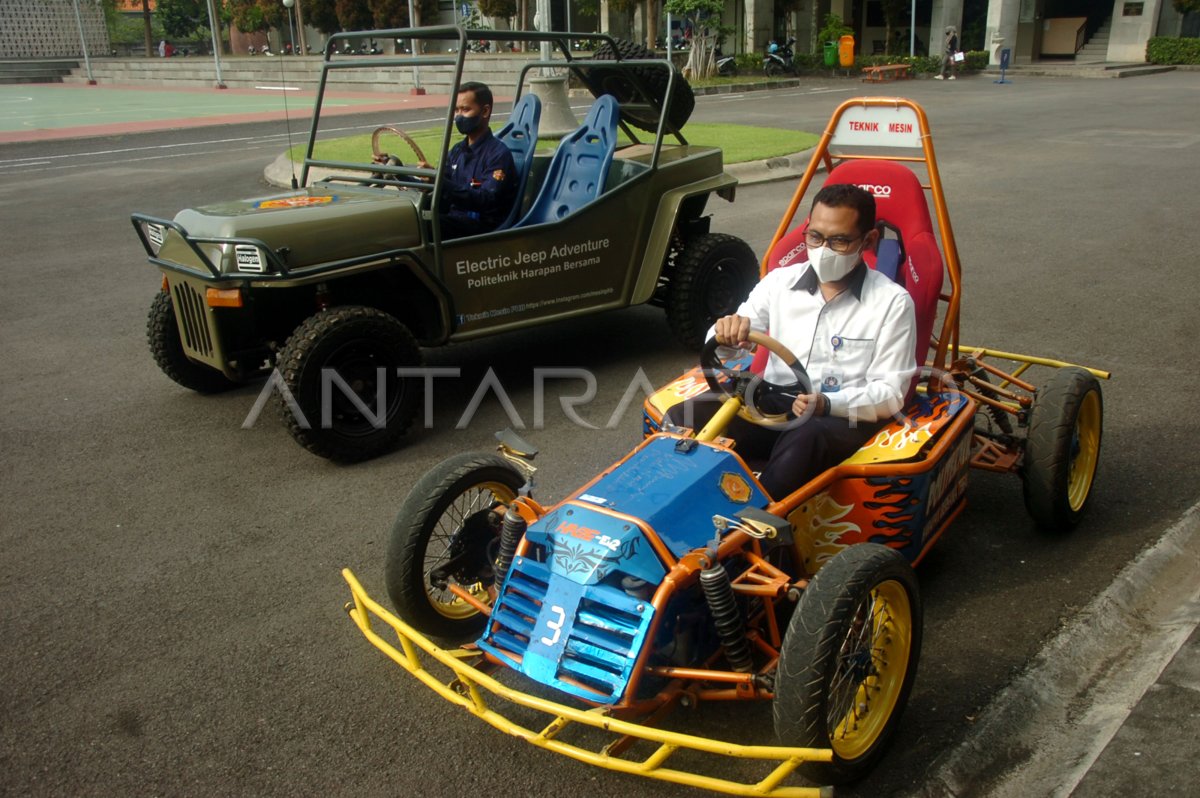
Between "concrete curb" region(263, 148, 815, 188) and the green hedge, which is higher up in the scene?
the green hedge

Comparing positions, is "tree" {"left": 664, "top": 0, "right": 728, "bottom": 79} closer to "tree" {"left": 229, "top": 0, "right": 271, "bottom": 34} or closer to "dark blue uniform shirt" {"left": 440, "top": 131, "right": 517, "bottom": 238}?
"dark blue uniform shirt" {"left": 440, "top": 131, "right": 517, "bottom": 238}

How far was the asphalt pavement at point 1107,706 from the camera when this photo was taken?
294 cm

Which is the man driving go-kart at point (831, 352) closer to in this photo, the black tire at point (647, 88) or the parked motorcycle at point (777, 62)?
the black tire at point (647, 88)

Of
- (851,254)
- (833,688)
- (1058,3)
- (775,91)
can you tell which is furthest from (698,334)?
(1058,3)

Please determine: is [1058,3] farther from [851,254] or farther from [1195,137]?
[851,254]

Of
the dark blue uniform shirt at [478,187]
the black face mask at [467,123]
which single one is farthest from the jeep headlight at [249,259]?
the black face mask at [467,123]

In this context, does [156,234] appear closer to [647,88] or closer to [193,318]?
[193,318]

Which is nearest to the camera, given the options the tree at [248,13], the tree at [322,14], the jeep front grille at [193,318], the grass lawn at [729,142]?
the jeep front grille at [193,318]

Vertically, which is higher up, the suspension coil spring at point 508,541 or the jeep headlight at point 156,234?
the jeep headlight at point 156,234

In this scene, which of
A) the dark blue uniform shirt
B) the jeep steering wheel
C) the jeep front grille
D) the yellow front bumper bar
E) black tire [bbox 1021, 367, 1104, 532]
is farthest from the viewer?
the jeep steering wheel

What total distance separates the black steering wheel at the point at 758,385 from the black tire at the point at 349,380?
2.12 m

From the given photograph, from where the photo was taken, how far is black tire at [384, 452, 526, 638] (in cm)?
344

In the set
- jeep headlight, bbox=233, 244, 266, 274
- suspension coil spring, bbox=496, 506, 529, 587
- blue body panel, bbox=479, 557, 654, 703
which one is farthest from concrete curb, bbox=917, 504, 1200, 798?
jeep headlight, bbox=233, 244, 266, 274

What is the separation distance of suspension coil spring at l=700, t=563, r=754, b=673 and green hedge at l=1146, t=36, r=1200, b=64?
1345 inches
